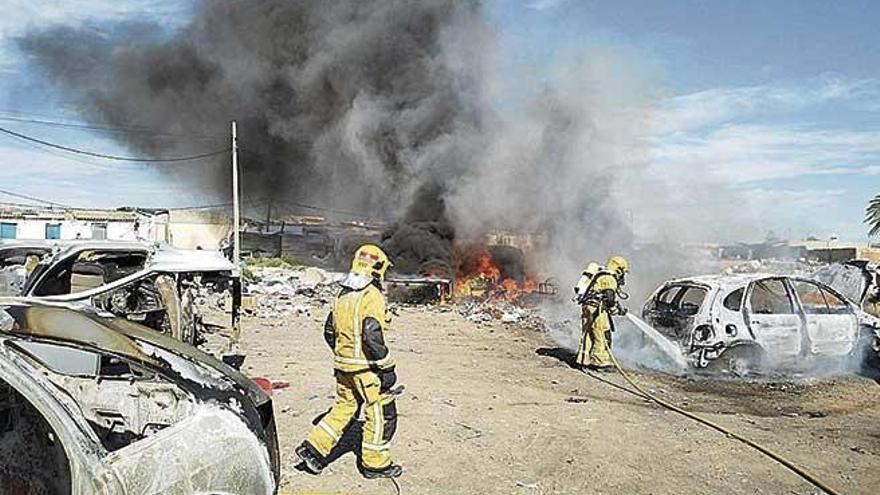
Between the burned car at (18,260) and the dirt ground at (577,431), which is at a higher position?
the burned car at (18,260)

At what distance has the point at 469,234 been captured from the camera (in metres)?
28.4

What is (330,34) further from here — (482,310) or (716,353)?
(716,353)

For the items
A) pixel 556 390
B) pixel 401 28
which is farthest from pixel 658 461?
pixel 401 28

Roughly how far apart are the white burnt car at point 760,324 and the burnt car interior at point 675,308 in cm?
1

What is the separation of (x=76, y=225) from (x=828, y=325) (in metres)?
32.6

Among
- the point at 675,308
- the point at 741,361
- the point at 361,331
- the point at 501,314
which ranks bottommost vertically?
the point at 501,314

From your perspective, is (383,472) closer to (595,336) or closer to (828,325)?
(595,336)

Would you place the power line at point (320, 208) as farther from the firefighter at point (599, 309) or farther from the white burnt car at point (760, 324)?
the white burnt car at point (760, 324)

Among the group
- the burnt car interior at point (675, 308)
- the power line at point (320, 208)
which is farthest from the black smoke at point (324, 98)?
the burnt car interior at point (675, 308)

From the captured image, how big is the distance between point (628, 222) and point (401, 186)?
9.35m

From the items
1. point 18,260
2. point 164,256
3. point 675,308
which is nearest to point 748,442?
point 675,308

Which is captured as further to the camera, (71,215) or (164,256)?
(71,215)

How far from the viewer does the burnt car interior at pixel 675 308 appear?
9.62 meters

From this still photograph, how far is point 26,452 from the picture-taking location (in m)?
3.79
